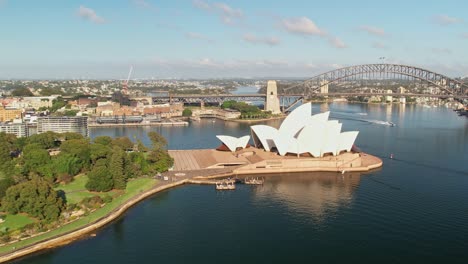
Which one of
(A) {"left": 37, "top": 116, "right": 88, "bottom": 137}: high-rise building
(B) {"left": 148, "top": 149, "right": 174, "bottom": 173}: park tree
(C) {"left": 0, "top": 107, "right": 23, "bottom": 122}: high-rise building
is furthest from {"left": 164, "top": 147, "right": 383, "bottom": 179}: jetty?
(C) {"left": 0, "top": 107, "right": 23, "bottom": 122}: high-rise building

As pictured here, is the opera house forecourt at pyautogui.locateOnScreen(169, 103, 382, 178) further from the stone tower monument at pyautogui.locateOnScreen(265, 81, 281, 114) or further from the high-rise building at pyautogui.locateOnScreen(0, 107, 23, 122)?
the stone tower monument at pyautogui.locateOnScreen(265, 81, 281, 114)

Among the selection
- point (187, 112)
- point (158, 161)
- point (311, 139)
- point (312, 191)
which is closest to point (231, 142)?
point (311, 139)

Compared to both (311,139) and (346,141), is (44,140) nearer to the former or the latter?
(311,139)

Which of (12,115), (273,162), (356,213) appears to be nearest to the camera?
(356,213)

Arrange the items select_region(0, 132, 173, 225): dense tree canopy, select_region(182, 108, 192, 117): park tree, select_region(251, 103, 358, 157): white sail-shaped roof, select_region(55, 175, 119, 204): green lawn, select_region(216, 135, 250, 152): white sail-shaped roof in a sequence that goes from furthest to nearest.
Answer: select_region(182, 108, 192, 117): park tree < select_region(216, 135, 250, 152): white sail-shaped roof < select_region(251, 103, 358, 157): white sail-shaped roof < select_region(55, 175, 119, 204): green lawn < select_region(0, 132, 173, 225): dense tree canopy

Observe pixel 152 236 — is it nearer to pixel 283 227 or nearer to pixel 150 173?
pixel 283 227

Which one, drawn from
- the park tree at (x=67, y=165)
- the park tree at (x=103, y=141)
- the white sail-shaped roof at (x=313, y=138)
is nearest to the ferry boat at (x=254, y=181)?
the white sail-shaped roof at (x=313, y=138)

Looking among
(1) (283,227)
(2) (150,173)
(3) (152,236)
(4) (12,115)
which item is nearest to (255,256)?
(1) (283,227)

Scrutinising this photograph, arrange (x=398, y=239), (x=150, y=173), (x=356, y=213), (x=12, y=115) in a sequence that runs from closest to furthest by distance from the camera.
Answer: (x=398, y=239) < (x=356, y=213) < (x=150, y=173) < (x=12, y=115)
